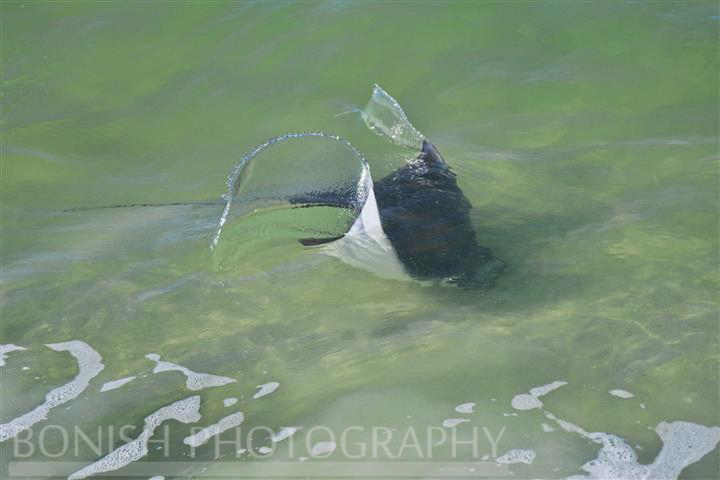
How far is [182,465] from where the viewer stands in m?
2.73

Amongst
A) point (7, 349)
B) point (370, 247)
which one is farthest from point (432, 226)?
point (7, 349)

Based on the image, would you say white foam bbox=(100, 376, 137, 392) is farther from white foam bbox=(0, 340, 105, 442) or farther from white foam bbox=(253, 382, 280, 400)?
white foam bbox=(253, 382, 280, 400)

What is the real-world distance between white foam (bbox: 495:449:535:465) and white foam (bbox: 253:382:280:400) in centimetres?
83

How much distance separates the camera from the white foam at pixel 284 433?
2.82 m

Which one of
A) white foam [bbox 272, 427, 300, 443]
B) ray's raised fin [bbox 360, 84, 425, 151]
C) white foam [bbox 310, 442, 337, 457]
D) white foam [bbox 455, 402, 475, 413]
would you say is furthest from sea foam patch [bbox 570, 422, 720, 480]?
ray's raised fin [bbox 360, 84, 425, 151]

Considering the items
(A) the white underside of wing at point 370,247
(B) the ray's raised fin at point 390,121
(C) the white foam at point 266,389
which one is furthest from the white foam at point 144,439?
(B) the ray's raised fin at point 390,121

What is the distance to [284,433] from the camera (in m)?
2.84

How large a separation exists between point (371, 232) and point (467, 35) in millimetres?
2707

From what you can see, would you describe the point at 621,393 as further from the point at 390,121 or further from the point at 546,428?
the point at 390,121

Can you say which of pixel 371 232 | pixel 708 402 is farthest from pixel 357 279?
pixel 708 402

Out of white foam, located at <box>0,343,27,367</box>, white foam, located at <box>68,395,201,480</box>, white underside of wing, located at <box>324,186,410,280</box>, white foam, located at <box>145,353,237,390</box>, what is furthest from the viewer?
white underside of wing, located at <box>324,186,410,280</box>

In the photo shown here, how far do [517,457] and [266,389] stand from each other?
90 centimetres

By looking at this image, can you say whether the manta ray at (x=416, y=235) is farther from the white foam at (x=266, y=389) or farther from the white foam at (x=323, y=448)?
the white foam at (x=323, y=448)

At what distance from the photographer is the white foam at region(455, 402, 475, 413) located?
9.50 feet
